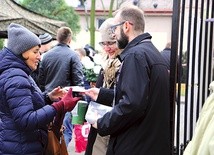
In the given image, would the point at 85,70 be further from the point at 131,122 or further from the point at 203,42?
the point at 131,122

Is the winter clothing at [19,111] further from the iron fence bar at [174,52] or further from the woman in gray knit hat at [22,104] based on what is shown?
the iron fence bar at [174,52]

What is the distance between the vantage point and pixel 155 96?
3172 millimetres

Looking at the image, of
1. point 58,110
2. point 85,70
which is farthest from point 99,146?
point 85,70

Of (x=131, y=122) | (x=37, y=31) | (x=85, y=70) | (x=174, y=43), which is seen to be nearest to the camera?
(x=131, y=122)

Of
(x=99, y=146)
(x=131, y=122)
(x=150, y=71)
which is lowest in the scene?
(x=99, y=146)

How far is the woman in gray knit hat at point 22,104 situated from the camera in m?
3.30

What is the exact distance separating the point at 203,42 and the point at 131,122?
1.39 metres

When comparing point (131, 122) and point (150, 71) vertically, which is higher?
point (150, 71)

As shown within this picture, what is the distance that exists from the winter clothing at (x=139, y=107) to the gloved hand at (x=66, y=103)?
437 mm

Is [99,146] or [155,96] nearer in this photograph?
[155,96]

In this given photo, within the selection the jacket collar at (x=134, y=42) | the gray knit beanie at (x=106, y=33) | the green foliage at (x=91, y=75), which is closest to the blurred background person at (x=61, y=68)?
the green foliage at (x=91, y=75)

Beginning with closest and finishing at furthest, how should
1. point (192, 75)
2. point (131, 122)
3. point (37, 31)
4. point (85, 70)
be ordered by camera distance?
point (131, 122) → point (192, 75) → point (85, 70) → point (37, 31)

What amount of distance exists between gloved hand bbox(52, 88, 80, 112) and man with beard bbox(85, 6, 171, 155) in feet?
1.27

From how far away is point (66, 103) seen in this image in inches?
142
